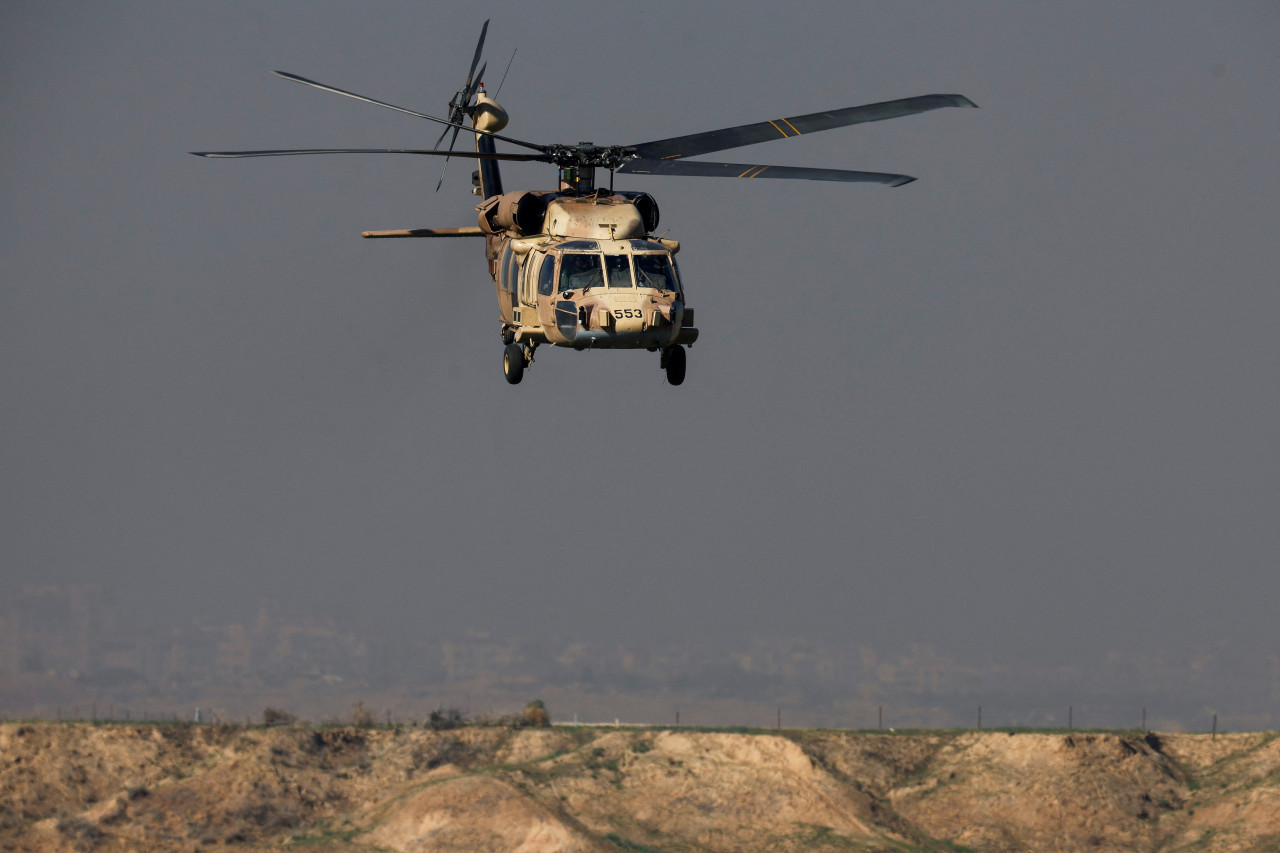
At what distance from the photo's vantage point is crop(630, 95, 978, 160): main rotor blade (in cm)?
2581

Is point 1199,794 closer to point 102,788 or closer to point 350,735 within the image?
point 350,735

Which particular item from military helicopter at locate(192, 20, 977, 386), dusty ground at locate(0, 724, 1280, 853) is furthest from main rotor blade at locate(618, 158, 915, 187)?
dusty ground at locate(0, 724, 1280, 853)

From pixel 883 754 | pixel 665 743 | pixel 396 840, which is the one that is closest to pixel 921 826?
pixel 883 754

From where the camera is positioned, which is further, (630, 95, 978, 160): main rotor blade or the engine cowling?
the engine cowling

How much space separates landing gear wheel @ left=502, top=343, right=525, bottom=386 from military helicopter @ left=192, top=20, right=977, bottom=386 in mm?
24

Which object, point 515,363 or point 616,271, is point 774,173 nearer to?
point 616,271

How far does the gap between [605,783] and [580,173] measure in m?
43.4

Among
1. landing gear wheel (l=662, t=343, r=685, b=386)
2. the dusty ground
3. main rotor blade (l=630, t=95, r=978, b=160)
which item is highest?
main rotor blade (l=630, t=95, r=978, b=160)

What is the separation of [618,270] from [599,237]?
1.32 meters

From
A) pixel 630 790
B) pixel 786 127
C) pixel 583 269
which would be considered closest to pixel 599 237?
pixel 583 269

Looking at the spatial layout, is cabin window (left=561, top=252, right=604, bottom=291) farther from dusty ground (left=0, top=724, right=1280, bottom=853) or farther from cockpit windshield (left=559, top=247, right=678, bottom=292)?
dusty ground (left=0, top=724, right=1280, bottom=853)

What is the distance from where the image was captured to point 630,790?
69250 millimetres

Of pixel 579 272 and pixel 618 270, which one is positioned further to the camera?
pixel 579 272

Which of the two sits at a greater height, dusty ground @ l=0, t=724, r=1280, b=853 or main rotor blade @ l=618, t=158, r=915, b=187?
main rotor blade @ l=618, t=158, r=915, b=187
